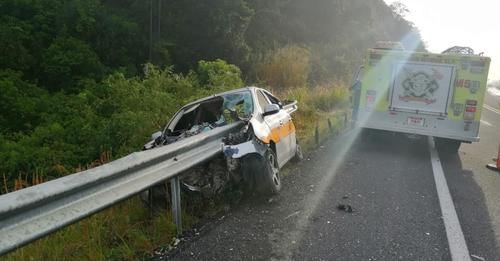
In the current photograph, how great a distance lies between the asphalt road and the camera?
4.12m

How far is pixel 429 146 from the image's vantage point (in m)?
10.9

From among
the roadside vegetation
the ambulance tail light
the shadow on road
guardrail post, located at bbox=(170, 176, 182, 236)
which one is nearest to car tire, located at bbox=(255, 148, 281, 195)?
the roadside vegetation

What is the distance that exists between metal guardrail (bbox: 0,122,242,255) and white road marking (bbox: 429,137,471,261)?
2.75 metres

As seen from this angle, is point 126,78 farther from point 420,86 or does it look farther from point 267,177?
point 267,177

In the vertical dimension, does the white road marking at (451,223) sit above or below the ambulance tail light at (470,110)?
below

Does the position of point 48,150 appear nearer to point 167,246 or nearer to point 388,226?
point 167,246

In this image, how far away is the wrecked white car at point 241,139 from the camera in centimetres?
536

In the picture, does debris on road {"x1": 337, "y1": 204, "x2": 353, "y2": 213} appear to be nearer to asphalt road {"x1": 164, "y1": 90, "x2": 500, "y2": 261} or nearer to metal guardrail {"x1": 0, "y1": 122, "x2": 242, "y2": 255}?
asphalt road {"x1": 164, "y1": 90, "x2": 500, "y2": 261}

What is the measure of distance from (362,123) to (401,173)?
10.1 ft

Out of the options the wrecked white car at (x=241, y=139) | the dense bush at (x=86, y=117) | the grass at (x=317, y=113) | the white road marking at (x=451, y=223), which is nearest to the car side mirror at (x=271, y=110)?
the wrecked white car at (x=241, y=139)

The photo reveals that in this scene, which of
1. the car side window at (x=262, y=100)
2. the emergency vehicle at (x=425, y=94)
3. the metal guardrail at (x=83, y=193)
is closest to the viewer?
the metal guardrail at (x=83, y=193)

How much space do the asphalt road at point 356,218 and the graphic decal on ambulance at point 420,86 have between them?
2057 mm

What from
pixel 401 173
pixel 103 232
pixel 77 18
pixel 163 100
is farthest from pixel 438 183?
pixel 77 18

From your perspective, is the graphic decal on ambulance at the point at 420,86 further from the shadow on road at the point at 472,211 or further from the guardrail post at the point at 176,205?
the guardrail post at the point at 176,205
